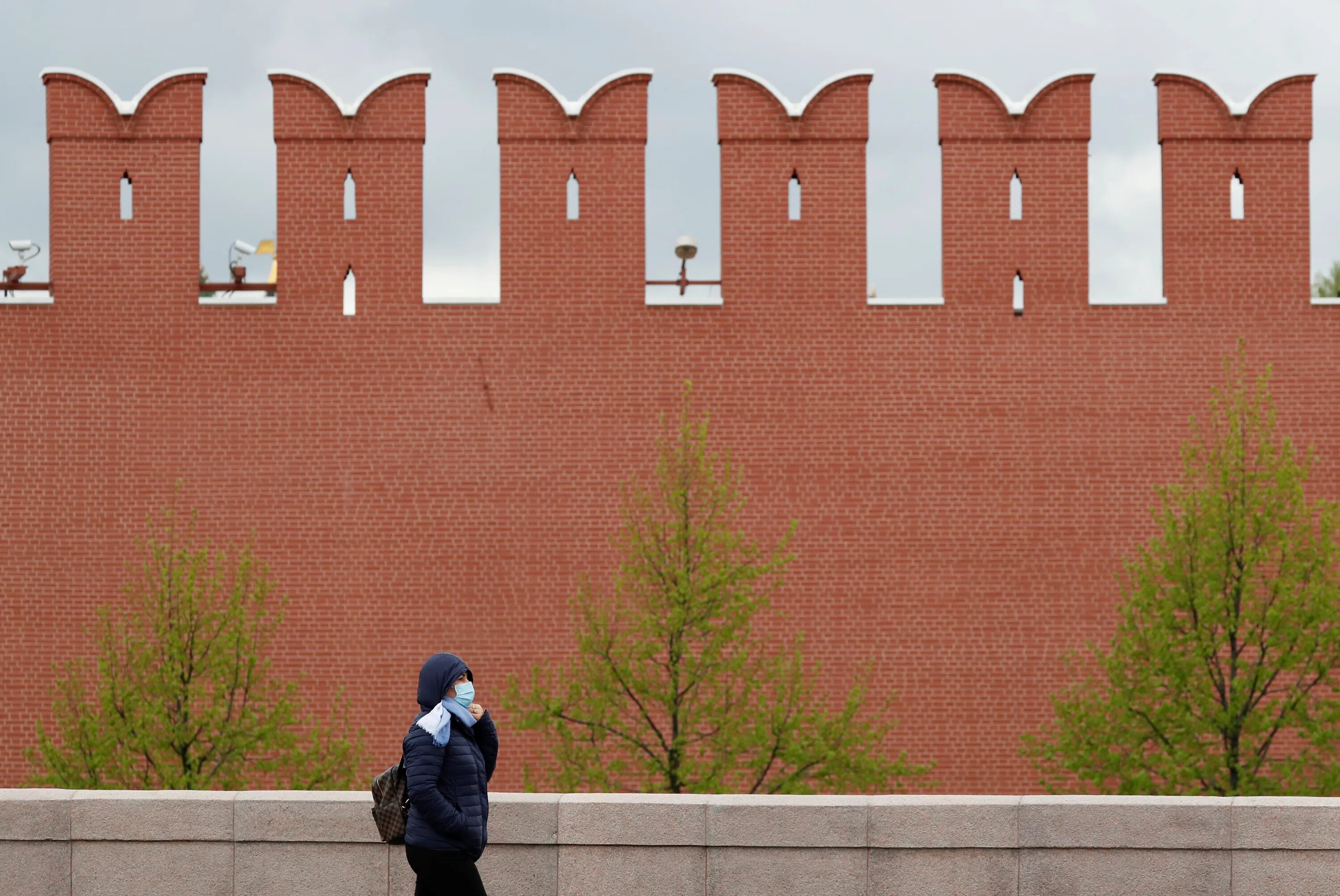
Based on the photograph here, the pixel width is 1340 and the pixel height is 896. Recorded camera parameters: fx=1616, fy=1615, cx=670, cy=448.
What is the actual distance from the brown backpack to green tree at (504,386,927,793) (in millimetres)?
9393

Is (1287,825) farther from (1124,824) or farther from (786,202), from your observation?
(786,202)

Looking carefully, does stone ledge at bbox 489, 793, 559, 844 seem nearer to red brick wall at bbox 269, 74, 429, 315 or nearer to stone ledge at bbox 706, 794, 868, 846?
stone ledge at bbox 706, 794, 868, 846

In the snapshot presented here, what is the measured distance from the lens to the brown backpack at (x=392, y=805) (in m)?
7.74

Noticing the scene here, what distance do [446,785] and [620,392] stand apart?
12.2 m

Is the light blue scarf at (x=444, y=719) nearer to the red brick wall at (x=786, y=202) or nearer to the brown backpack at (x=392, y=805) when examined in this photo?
the brown backpack at (x=392, y=805)

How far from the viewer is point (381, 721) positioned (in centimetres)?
1909

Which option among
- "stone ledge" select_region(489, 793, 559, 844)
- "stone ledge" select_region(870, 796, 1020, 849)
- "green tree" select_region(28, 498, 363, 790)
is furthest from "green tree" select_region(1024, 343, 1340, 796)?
"stone ledge" select_region(489, 793, 559, 844)

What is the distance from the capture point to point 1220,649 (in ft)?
60.5

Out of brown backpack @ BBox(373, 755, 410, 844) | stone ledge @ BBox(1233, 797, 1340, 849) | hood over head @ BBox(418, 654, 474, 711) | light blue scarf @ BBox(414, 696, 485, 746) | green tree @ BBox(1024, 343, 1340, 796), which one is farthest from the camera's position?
green tree @ BBox(1024, 343, 1340, 796)

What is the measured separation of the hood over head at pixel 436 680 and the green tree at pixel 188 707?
34.3ft

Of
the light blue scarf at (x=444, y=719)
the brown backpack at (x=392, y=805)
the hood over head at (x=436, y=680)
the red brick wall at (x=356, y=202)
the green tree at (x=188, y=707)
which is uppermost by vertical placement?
the red brick wall at (x=356, y=202)

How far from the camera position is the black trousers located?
7.63 meters

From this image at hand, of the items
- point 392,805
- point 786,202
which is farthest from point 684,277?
point 392,805

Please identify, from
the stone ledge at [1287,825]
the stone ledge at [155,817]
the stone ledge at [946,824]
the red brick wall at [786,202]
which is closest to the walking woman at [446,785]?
the stone ledge at [155,817]
